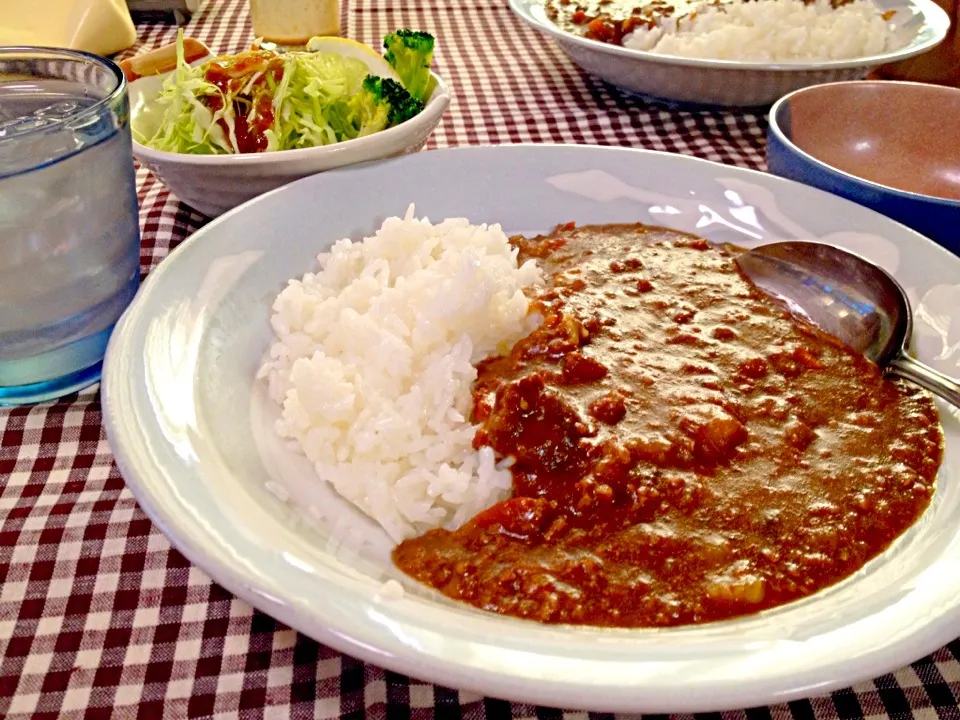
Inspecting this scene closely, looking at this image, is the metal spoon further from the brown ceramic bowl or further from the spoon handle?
the brown ceramic bowl

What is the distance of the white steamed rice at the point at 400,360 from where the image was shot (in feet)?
5.14

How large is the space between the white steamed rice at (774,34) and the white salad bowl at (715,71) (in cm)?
14

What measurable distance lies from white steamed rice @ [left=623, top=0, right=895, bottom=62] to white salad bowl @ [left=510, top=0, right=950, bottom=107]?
14cm

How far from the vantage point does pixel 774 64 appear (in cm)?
285

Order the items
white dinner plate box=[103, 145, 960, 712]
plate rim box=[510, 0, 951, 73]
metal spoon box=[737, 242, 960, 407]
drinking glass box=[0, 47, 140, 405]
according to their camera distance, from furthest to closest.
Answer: plate rim box=[510, 0, 951, 73] < metal spoon box=[737, 242, 960, 407] < drinking glass box=[0, 47, 140, 405] < white dinner plate box=[103, 145, 960, 712]

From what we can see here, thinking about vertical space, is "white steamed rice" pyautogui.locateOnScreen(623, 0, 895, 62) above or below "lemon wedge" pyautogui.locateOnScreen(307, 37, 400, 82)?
above

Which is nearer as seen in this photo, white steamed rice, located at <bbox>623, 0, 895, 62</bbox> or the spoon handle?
the spoon handle

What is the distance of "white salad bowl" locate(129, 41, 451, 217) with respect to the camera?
210cm

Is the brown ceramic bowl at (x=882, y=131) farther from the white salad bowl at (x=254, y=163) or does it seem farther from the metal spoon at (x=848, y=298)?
the white salad bowl at (x=254, y=163)

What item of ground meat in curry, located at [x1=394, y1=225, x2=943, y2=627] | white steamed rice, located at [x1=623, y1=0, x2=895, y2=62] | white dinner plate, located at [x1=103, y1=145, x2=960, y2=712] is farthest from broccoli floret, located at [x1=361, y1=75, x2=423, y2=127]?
white steamed rice, located at [x1=623, y1=0, x2=895, y2=62]

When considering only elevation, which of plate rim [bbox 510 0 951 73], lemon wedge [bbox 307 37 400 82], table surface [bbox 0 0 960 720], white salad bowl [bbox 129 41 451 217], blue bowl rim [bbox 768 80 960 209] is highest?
plate rim [bbox 510 0 951 73]

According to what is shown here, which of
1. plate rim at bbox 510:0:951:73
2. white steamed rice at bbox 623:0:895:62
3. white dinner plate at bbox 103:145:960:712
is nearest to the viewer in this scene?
white dinner plate at bbox 103:145:960:712

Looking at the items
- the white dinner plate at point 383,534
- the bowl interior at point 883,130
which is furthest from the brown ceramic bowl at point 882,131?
the white dinner plate at point 383,534

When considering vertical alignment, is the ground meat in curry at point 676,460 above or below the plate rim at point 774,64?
below
